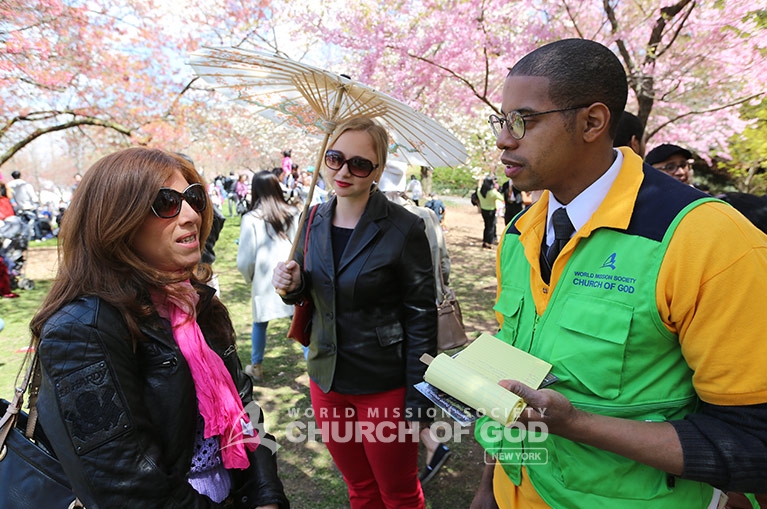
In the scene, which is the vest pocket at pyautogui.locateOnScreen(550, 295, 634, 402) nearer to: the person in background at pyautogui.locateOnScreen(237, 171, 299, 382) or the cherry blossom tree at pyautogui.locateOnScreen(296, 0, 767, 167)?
the person in background at pyautogui.locateOnScreen(237, 171, 299, 382)

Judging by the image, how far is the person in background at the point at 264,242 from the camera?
14.7 ft

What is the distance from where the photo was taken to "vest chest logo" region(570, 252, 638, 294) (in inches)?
46.0

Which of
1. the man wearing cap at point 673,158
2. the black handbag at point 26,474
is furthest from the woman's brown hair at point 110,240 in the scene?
the man wearing cap at point 673,158

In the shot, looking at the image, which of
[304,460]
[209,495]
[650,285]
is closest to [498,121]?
[650,285]

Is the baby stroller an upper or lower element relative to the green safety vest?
lower

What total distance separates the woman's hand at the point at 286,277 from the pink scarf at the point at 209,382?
2.67ft

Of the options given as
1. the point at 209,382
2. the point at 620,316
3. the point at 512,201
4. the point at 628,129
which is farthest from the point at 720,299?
the point at 512,201

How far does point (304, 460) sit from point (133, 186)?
9.52 ft

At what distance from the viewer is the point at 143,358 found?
1.30 m

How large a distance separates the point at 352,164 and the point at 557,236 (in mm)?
1273

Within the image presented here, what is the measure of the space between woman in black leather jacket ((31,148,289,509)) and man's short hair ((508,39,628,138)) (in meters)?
1.29

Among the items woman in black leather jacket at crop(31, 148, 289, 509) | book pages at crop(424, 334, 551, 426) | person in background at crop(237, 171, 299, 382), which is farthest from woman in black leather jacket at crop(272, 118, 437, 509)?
person in background at crop(237, 171, 299, 382)

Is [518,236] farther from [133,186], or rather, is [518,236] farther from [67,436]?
[67,436]

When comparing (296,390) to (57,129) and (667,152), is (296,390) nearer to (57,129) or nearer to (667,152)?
(667,152)
